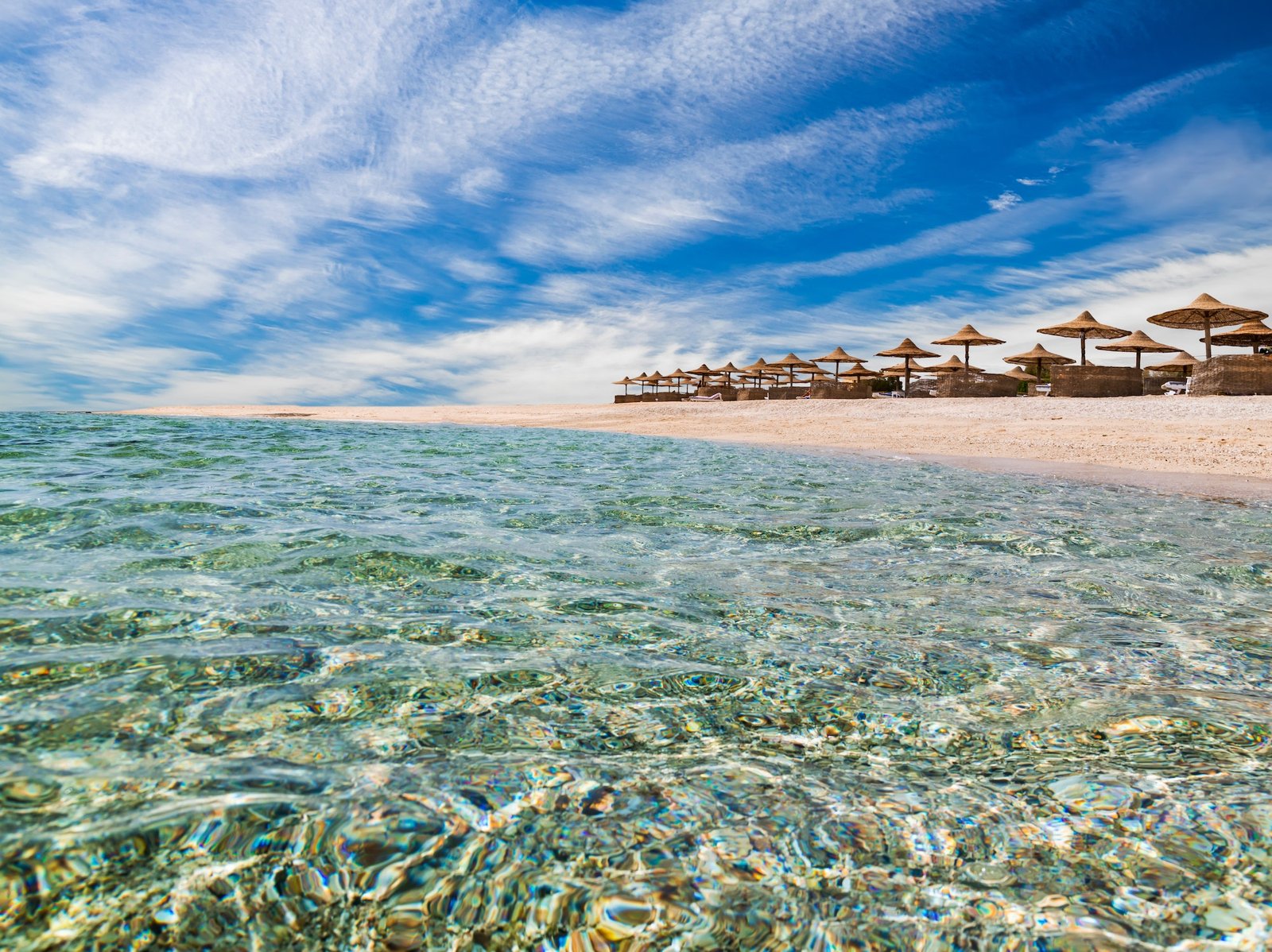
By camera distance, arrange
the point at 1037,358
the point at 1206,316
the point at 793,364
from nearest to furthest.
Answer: the point at 1206,316
the point at 1037,358
the point at 793,364

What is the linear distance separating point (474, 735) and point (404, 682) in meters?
0.44

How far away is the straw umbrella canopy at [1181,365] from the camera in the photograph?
29970 millimetres

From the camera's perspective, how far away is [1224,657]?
2664 millimetres

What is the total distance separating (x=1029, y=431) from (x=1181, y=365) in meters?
20.9

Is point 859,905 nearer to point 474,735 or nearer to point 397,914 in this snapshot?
point 397,914

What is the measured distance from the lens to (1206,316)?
86.5 feet

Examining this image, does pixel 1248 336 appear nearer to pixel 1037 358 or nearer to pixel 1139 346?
pixel 1139 346

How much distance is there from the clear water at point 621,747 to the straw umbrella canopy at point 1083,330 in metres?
28.1

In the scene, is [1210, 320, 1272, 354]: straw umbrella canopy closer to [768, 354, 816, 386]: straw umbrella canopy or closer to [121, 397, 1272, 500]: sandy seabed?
[121, 397, 1272, 500]: sandy seabed

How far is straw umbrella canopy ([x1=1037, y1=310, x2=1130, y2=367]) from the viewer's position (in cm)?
2808

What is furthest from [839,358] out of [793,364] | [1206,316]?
[1206,316]

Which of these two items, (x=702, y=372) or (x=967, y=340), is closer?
(x=967, y=340)

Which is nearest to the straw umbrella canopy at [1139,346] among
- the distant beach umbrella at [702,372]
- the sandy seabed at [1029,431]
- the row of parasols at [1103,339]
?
the row of parasols at [1103,339]

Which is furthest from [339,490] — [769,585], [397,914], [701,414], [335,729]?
[701,414]
